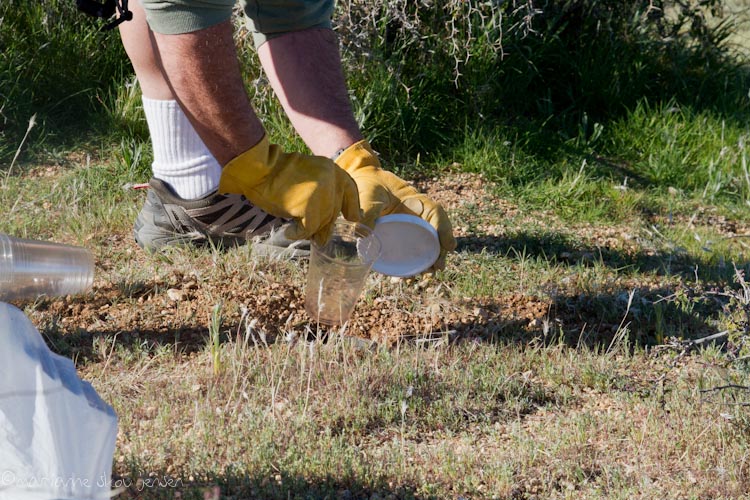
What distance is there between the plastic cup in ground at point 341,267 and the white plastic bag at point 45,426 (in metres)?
0.96

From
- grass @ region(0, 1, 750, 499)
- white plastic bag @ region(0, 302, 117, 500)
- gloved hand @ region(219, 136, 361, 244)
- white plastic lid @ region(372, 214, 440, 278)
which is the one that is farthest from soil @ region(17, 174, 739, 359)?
white plastic bag @ region(0, 302, 117, 500)

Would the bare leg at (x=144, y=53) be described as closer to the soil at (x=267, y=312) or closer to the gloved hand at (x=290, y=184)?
the soil at (x=267, y=312)

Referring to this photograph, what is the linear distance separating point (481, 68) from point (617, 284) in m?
1.30

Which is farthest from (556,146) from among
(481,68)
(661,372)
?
(661,372)

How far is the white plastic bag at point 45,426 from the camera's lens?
47.3 inches

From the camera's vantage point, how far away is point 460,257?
9.63 feet

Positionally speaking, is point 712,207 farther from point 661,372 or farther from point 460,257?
point 661,372

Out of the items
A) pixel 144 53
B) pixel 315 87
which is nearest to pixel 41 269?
pixel 144 53

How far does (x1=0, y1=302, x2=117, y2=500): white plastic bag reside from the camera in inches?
47.3

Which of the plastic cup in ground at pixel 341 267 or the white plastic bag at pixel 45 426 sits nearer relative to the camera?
the white plastic bag at pixel 45 426

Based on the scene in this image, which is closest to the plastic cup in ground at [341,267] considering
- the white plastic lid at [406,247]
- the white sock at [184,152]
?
the white plastic lid at [406,247]

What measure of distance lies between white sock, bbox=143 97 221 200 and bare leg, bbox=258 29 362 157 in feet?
1.14

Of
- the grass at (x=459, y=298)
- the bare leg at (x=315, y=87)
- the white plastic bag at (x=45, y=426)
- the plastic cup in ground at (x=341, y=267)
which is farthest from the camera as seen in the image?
the bare leg at (x=315, y=87)

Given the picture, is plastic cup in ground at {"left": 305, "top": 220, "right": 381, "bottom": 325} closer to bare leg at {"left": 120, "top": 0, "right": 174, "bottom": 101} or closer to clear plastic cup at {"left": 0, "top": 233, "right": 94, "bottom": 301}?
clear plastic cup at {"left": 0, "top": 233, "right": 94, "bottom": 301}
